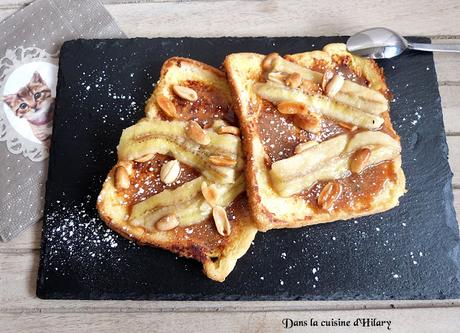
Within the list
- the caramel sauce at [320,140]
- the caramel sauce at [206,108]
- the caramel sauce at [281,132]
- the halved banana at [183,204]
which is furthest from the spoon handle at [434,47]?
the halved banana at [183,204]

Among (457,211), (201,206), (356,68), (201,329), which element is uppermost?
(356,68)

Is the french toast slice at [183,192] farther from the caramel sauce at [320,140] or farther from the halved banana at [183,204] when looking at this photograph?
the caramel sauce at [320,140]

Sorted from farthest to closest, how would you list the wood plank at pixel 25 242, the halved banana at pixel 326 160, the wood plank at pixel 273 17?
the wood plank at pixel 273 17, the wood plank at pixel 25 242, the halved banana at pixel 326 160

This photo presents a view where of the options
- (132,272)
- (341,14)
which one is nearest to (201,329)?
(132,272)

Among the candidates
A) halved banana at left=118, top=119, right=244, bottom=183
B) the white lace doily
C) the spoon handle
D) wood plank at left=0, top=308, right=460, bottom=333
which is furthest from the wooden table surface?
halved banana at left=118, top=119, right=244, bottom=183

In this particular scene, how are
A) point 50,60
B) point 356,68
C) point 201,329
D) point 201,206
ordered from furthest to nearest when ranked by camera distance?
point 50,60 → point 356,68 → point 201,329 → point 201,206

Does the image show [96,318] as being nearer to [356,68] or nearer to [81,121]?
[81,121]
